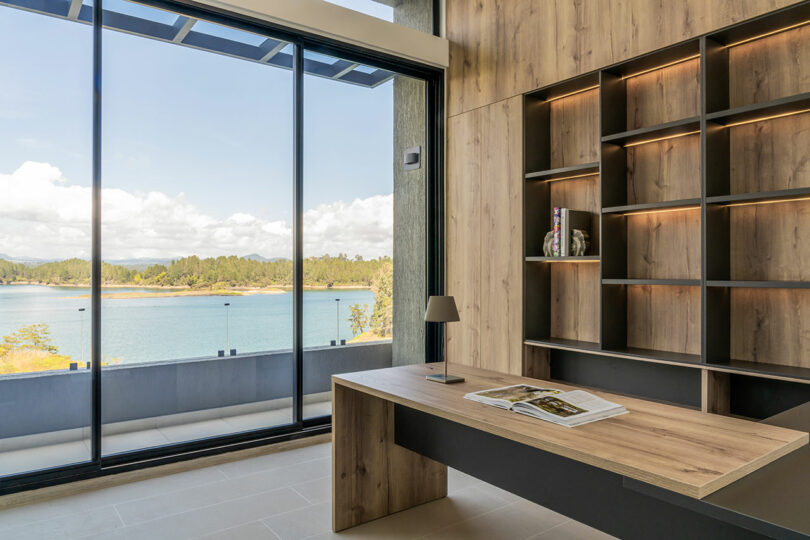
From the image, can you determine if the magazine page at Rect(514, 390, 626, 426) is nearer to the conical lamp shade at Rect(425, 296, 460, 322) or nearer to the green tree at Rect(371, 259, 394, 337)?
the conical lamp shade at Rect(425, 296, 460, 322)

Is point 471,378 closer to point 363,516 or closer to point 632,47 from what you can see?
point 363,516

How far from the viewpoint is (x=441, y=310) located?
219 centimetres

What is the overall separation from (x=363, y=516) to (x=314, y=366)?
1.33m

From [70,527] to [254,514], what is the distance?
792 millimetres

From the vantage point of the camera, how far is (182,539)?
228 centimetres

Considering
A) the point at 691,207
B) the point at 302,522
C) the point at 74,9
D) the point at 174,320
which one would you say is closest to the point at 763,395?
the point at 691,207

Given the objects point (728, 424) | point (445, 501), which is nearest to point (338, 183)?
point (445, 501)

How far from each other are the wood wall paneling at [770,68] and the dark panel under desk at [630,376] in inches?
53.0

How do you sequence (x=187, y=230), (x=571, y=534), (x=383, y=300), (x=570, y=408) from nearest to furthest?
(x=570, y=408)
(x=571, y=534)
(x=187, y=230)
(x=383, y=300)

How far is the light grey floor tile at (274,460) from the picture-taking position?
121 inches

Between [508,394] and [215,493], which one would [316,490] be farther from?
[508,394]

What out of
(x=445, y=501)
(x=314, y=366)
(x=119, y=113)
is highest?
(x=119, y=113)

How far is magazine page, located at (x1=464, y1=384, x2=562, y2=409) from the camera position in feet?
6.00

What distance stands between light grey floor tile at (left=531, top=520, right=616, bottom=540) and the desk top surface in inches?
29.6
